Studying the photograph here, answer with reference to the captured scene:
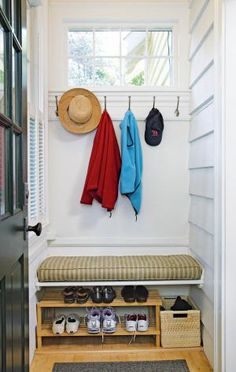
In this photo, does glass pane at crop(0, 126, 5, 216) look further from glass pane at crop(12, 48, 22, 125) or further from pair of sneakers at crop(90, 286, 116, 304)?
pair of sneakers at crop(90, 286, 116, 304)

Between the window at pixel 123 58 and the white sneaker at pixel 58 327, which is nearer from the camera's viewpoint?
the white sneaker at pixel 58 327

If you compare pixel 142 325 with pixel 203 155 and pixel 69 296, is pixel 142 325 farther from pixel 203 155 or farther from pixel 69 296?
pixel 203 155

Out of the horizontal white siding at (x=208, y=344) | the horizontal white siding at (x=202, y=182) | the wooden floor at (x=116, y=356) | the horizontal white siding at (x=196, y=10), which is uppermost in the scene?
the horizontal white siding at (x=196, y=10)

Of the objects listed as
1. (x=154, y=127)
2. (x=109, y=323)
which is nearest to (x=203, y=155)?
(x=154, y=127)

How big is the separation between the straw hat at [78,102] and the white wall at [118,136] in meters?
0.09

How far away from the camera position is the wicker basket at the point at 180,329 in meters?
2.70

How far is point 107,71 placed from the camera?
3252 millimetres

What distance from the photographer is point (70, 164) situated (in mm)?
3170

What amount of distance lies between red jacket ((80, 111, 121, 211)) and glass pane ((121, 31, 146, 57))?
2.30 feet

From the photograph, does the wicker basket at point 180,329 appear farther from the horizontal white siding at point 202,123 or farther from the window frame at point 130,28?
the window frame at point 130,28

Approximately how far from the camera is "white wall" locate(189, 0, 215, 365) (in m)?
2.46

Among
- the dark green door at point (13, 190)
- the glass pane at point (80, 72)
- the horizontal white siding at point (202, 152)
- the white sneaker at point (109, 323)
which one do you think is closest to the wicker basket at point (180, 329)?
the white sneaker at point (109, 323)

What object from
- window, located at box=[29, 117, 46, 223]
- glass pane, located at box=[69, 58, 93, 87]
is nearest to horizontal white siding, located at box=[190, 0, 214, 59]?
glass pane, located at box=[69, 58, 93, 87]

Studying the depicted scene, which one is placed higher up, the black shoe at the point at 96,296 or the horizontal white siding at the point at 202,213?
the horizontal white siding at the point at 202,213
